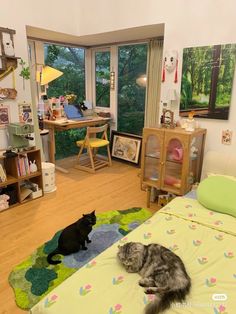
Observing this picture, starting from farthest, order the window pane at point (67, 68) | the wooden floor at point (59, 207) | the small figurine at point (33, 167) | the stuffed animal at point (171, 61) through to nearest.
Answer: the window pane at point (67, 68)
the small figurine at point (33, 167)
the stuffed animal at point (171, 61)
the wooden floor at point (59, 207)

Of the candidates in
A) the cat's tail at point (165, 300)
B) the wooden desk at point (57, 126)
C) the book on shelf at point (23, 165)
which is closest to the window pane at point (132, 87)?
the wooden desk at point (57, 126)

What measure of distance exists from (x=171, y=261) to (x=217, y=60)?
6.97 feet

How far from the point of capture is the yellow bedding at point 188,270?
1.18 metres

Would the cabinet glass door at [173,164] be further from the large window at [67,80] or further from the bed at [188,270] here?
the large window at [67,80]

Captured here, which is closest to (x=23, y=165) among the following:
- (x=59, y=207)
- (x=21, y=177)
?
(x=21, y=177)

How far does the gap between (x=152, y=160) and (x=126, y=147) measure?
60.1 inches

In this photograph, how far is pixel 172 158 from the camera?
2783mm

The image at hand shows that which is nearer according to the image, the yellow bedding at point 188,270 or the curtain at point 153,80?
the yellow bedding at point 188,270

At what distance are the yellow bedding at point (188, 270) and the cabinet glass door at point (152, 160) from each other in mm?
1027

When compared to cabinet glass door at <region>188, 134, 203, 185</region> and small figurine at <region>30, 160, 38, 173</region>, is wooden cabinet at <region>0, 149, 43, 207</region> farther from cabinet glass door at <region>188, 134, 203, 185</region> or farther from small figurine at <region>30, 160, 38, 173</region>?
cabinet glass door at <region>188, 134, 203, 185</region>

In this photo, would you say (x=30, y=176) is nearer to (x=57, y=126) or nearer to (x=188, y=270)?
(x=57, y=126)

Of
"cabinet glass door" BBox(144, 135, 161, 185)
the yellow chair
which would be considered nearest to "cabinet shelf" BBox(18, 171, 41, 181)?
the yellow chair

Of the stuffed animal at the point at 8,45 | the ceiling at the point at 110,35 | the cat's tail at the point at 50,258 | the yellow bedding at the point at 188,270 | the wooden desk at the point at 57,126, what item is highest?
the ceiling at the point at 110,35

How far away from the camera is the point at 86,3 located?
3.40 metres
